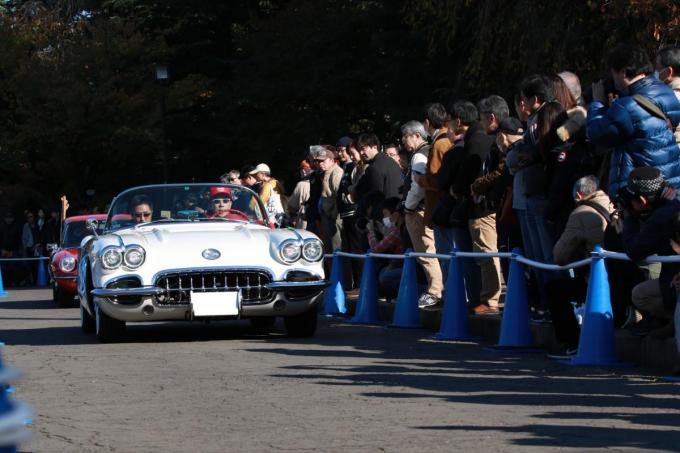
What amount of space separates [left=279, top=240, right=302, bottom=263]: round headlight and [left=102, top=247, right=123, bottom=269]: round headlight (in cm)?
139

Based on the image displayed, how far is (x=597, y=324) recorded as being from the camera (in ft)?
33.2

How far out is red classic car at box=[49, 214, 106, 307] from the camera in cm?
2244

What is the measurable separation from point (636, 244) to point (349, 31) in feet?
97.1

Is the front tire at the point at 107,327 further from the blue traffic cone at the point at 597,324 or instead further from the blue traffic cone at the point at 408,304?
the blue traffic cone at the point at 597,324

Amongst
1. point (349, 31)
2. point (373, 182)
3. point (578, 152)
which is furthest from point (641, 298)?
point (349, 31)

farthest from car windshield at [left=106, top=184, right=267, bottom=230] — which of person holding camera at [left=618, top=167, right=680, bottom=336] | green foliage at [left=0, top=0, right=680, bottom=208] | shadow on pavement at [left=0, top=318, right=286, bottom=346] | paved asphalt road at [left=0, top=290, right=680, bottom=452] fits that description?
green foliage at [left=0, top=0, right=680, bottom=208]

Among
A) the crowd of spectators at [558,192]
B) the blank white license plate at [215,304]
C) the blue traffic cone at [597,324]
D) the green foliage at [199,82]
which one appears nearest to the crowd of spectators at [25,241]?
the green foliage at [199,82]

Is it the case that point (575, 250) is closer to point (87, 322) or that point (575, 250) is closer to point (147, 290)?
point (147, 290)

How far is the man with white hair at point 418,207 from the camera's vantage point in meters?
14.9

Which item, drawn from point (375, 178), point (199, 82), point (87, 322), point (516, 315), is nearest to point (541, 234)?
point (516, 315)

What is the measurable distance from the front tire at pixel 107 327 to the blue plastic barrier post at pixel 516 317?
3463mm

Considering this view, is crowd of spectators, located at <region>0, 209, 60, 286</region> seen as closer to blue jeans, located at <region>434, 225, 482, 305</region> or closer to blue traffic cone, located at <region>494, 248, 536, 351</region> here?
blue jeans, located at <region>434, 225, 482, 305</region>

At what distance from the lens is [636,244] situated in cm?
958

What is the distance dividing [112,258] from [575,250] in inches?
161
